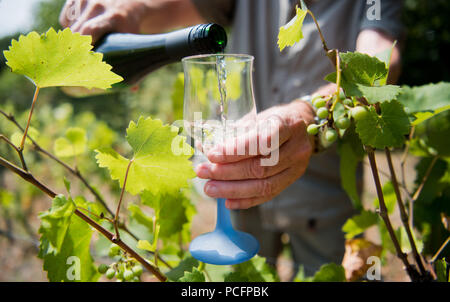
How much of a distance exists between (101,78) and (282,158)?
289 mm

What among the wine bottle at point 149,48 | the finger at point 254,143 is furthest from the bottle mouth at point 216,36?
the finger at point 254,143

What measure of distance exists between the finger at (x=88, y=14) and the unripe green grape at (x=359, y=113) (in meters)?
0.43

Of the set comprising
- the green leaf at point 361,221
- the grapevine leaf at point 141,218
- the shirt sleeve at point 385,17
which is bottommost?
the green leaf at point 361,221

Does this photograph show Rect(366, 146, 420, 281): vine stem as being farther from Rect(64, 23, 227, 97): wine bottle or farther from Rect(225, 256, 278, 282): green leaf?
Rect(64, 23, 227, 97): wine bottle

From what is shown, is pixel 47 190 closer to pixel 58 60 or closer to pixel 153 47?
pixel 58 60

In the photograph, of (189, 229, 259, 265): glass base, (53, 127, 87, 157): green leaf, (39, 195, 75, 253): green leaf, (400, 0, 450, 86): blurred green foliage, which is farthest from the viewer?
(400, 0, 450, 86): blurred green foliage

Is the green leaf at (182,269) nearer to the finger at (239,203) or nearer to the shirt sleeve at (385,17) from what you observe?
the finger at (239,203)

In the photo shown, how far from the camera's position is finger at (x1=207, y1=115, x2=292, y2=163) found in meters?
0.47

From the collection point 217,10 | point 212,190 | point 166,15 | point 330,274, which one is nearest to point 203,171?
point 212,190

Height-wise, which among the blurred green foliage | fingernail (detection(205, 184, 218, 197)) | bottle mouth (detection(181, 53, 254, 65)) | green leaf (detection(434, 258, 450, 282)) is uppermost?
the blurred green foliage

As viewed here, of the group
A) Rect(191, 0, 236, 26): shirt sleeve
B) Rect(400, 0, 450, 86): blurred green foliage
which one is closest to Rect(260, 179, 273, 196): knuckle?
Rect(191, 0, 236, 26): shirt sleeve

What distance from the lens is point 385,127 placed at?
0.35 metres

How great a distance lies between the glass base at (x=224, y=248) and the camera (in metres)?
0.45

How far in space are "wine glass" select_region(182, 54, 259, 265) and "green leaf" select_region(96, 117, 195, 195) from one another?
0.11 metres
